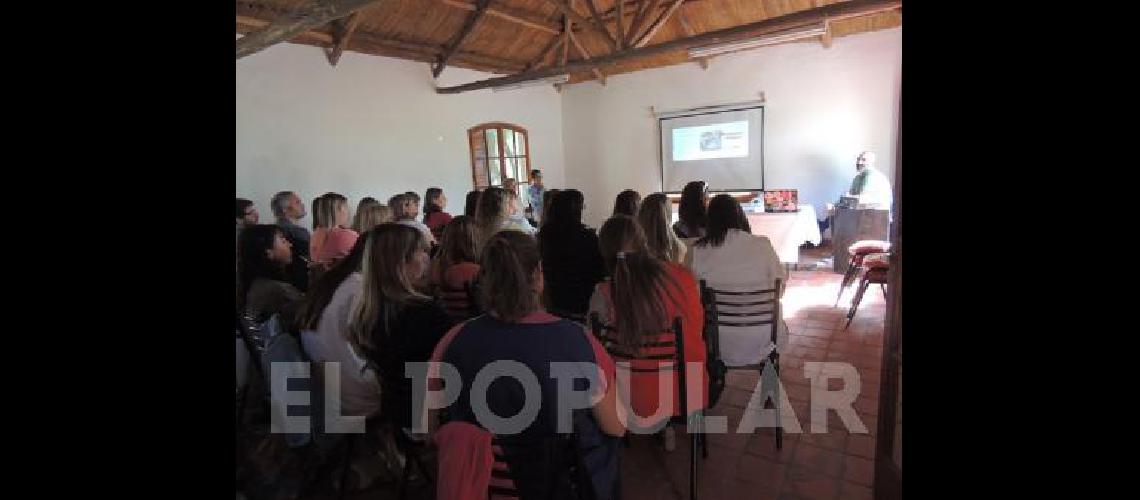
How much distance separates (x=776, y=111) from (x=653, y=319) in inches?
282

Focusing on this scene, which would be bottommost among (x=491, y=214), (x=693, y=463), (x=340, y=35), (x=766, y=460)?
(x=766, y=460)

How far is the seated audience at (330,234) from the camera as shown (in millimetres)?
3367

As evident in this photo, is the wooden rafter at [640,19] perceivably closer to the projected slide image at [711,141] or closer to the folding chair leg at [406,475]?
the projected slide image at [711,141]

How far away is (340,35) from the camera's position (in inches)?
250

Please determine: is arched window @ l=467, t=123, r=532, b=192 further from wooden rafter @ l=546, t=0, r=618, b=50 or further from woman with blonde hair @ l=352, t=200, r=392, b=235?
woman with blonde hair @ l=352, t=200, r=392, b=235

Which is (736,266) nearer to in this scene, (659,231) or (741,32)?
(659,231)

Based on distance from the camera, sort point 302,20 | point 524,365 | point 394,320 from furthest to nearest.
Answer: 1. point 302,20
2. point 394,320
3. point 524,365

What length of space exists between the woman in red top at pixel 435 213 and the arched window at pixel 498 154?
3412mm

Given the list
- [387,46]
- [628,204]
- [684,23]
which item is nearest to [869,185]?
[684,23]

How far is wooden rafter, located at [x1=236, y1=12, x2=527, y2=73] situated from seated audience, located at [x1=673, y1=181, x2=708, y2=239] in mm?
3846

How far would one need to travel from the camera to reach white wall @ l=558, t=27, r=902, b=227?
24.0 feet

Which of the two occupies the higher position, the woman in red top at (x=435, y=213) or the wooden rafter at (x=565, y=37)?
the wooden rafter at (x=565, y=37)

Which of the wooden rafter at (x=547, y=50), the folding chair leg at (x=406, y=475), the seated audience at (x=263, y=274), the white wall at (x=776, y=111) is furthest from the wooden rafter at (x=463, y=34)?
the folding chair leg at (x=406, y=475)
